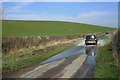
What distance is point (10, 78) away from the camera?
13.1 meters

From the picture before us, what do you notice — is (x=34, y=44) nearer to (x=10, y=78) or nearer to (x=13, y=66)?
(x=13, y=66)

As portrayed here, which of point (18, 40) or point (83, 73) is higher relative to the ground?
point (18, 40)

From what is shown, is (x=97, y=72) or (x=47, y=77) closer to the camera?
(x=47, y=77)

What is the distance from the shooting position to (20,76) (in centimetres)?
1343

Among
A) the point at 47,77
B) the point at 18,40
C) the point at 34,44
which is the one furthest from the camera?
the point at 34,44

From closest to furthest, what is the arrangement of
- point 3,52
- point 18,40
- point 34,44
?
point 3,52
point 18,40
point 34,44

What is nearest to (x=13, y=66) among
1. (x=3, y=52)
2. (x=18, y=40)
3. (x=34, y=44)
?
(x=3, y=52)

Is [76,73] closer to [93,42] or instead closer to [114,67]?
[114,67]

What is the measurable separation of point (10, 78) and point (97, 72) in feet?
16.0

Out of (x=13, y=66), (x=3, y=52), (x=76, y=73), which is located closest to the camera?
(x=76, y=73)

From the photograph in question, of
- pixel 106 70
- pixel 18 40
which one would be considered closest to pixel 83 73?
pixel 106 70

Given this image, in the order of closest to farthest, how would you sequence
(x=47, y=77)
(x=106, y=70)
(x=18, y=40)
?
1. (x=47, y=77)
2. (x=106, y=70)
3. (x=18, y=40)

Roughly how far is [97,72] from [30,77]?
3.92m

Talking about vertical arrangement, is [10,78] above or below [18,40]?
below
